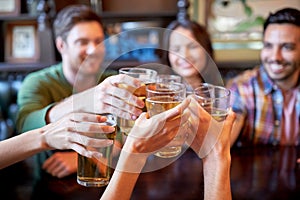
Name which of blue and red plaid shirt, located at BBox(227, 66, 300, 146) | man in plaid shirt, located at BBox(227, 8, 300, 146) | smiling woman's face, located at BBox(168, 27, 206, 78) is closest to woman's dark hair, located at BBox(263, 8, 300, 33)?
man in plaid shirt, located at BBox(227, 8, 300, 146)

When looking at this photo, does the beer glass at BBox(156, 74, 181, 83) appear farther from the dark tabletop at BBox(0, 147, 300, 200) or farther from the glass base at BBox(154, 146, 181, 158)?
the dark tabletop at BBox(0, 147, 300, 200)

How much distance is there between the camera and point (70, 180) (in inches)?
52.5

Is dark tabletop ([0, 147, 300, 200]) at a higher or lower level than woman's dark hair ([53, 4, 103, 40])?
lower

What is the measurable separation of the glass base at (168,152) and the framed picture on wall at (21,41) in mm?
2364

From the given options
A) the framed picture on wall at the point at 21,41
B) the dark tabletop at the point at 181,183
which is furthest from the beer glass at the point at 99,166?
the framed picture on wall at the point at 21,41

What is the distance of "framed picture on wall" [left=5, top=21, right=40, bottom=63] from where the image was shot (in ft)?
10.4

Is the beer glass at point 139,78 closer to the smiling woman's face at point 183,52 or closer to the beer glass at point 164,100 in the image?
the beer glass at point 164,100

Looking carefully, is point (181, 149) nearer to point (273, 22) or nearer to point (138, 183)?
point (138, 183)

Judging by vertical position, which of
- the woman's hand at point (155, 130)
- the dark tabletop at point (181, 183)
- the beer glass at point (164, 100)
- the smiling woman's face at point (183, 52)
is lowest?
the dark tabletop at point (181, 183)

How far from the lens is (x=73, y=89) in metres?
1.08

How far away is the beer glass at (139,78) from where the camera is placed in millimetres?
942

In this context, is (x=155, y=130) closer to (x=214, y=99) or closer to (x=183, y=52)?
(x=214, y=99)

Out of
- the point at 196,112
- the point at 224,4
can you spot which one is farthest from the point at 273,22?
the point at 196,112

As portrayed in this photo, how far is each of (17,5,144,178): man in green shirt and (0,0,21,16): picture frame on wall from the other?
3.62ft
